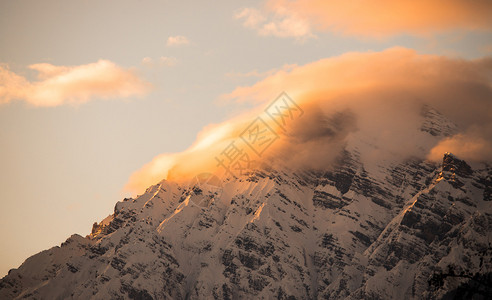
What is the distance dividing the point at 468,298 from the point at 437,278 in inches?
134

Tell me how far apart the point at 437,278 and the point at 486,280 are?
3729 mm

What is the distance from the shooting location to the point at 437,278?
56406 mm

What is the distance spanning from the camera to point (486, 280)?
56.4 meters

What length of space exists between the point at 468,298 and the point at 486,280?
12.3 feet

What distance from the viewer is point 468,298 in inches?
2106
